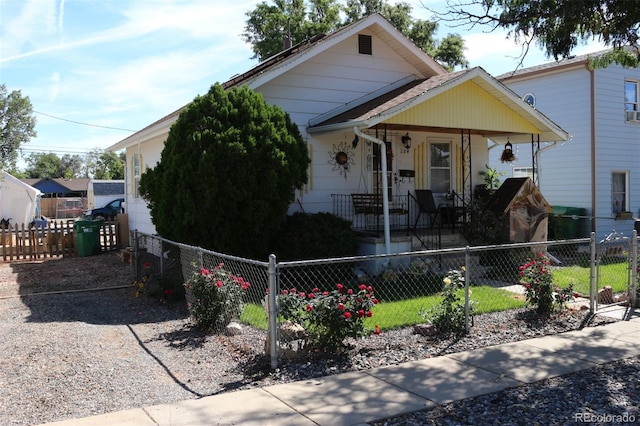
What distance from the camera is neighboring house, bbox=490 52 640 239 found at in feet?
56.8

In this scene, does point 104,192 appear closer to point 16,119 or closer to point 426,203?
point 16,119

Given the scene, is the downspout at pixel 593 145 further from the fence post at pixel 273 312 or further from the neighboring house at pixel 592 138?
the fence post at pixel 273 312

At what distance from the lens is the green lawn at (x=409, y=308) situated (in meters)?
7.50

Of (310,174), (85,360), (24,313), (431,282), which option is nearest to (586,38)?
(431,282)

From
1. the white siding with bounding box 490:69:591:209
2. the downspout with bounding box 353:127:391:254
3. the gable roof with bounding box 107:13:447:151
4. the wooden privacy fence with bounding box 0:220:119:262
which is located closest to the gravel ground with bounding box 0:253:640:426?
the downspout with bounding box 353:127:391:254

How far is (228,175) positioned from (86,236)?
868 cm

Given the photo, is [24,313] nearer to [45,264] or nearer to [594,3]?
[45,264]

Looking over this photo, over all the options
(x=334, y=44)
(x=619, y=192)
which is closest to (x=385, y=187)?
(x=334, y=44)

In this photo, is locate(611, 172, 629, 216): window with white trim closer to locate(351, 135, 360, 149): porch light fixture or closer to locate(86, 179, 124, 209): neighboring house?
locate(351, 135, 360, 149): porch light fixture

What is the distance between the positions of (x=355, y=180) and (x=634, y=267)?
6.22m

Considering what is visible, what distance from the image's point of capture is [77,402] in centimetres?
478

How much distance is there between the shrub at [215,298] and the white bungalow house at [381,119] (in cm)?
445

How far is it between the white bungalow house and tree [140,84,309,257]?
1661 mm

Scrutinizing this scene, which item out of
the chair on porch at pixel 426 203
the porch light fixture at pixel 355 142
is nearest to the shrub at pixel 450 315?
the porch light fixture at pixel 355 142
